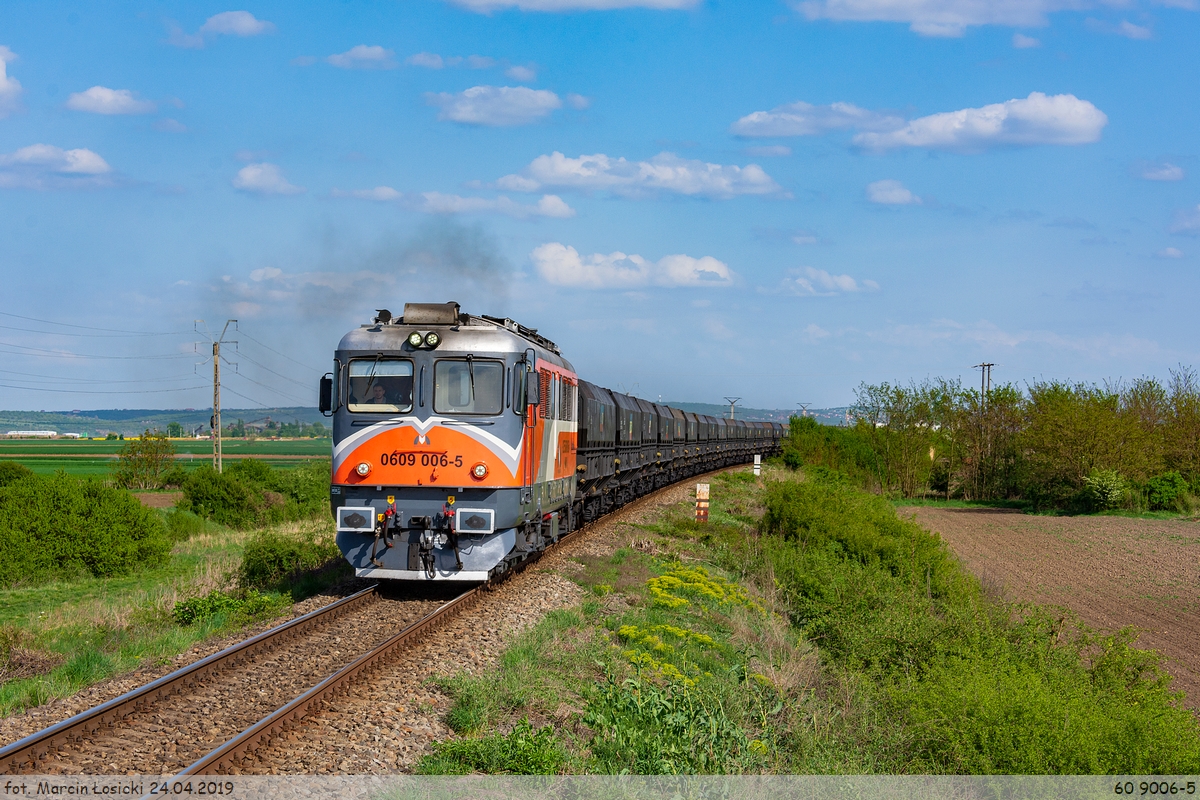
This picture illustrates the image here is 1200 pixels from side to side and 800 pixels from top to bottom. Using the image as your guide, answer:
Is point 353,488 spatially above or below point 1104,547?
above

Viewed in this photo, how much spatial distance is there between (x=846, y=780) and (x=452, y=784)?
9.18 ft

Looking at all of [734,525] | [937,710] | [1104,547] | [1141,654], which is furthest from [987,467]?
[937,710]

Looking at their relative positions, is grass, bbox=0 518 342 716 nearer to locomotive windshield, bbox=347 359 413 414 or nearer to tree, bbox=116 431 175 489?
locomotive windshield, bbox=347 359 413 414

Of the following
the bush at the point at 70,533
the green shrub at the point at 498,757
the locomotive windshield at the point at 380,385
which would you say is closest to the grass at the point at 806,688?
the green shrub at the point at 498,757

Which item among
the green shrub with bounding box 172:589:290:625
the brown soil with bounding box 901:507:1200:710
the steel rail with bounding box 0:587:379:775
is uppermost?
the steel rail with bounding box 0:587:379:775

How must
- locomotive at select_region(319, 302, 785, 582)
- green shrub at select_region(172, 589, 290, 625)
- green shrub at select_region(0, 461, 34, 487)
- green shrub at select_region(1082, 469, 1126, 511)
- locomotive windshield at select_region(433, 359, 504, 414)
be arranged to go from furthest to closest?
green shrub at select_region(1082, 469, 1126, 511) → green shrub at select_region(0, 461, 34, 487) → locomotive windshield at select_region(433, 359, 504, 414) → locomotive at select_region(319, 302, 785, 582) → green shrub at select_region(172, 589, 290, 625)

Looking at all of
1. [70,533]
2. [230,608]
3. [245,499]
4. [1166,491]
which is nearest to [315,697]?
[230,608]

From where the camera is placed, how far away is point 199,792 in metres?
6.01

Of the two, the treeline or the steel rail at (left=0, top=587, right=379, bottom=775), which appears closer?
the steel rail at (left=0, top=587, right=379, bottom=775)

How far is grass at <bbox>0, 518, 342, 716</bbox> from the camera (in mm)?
8805

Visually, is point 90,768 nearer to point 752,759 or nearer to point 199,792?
point 199,792

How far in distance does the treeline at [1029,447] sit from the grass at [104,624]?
35.3m

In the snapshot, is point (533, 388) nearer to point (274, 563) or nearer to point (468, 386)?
point (468, 386)

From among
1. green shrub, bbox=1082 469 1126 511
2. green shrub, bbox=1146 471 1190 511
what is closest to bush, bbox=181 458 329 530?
green shrub, bbox=1082 469 1126 511
